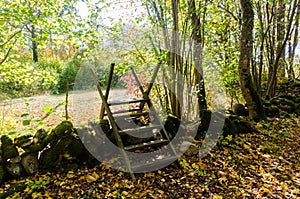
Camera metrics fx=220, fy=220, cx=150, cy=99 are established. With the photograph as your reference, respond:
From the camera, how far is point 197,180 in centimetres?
302

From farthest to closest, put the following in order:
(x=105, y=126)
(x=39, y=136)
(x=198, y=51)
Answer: (x=198, y=51) → (x=105, y=126) → (x=39, y=136)

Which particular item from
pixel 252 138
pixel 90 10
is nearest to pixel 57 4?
pixel 90 10

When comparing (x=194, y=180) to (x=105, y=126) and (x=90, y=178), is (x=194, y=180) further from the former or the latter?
(x=105, y=126)

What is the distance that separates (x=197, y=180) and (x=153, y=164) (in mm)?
641

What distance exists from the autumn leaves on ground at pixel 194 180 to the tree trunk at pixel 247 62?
4.72 feet

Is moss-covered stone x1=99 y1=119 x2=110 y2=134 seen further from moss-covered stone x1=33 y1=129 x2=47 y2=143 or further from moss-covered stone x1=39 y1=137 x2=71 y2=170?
moss-covered stone x1=33 y1=129 x2=47 y2=143

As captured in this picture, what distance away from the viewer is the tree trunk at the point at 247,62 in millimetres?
4605

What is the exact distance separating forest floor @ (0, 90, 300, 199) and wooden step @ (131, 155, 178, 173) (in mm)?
73

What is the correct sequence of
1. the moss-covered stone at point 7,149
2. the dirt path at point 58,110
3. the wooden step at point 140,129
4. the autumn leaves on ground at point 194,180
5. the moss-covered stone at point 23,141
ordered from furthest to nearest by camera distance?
the dirt path at point 58,110
the wooden step at point 140,129
the moss-covered stone at point 23,141
the moss-covered stone at point 7,149
the autumn leaves on ground at point 194,180

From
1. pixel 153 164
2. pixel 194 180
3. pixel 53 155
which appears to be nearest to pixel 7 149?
pixel 53 155

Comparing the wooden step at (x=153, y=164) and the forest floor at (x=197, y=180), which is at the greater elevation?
the wooden step at (x=153, y=164)

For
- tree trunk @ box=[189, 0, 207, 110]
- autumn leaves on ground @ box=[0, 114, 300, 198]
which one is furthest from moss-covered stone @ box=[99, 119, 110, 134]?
tree trunk @ box=[189, 0, 207, 110]

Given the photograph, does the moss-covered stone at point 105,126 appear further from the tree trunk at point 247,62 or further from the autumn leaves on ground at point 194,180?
the tree trunk at point 247,62

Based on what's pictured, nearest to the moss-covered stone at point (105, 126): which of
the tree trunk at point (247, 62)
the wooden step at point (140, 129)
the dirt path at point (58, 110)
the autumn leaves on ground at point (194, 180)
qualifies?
the wooden step at point (140, 129)
